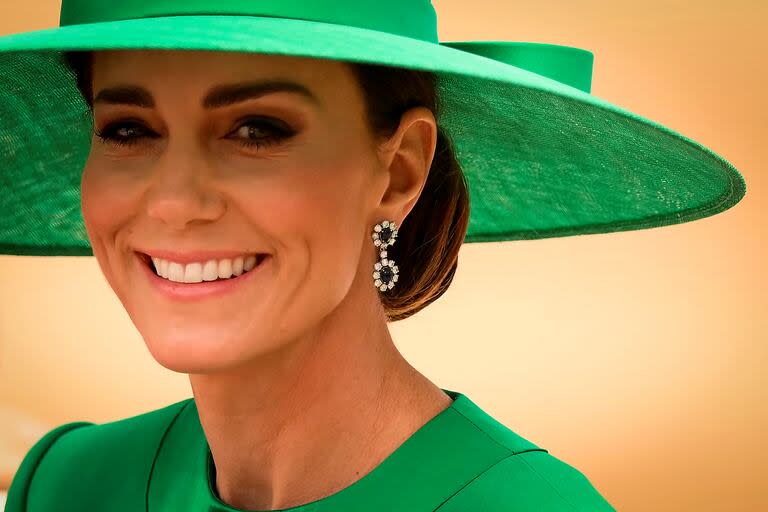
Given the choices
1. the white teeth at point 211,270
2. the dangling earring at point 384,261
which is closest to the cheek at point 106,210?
the white teeth at point 211,270

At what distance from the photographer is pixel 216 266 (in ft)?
4.08

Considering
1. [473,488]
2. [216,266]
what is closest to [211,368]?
[216,266]

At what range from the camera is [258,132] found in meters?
1.24

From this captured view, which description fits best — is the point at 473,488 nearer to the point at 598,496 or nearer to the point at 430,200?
the point at 598,496

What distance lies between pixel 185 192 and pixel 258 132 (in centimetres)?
10

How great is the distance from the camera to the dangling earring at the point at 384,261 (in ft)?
4.54

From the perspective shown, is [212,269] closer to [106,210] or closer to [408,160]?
[106,210]

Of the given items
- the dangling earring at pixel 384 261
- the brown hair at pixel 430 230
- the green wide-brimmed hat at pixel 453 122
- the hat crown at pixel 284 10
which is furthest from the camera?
the brown hair at pixel 430 230

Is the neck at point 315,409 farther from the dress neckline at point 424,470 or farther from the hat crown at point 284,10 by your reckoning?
the hat crown at point 284,10

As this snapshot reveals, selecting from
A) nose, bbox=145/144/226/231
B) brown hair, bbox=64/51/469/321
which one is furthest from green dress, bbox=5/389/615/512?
nose, bbox=145/144/226/231

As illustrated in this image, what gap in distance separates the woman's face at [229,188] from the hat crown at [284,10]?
0.17ft

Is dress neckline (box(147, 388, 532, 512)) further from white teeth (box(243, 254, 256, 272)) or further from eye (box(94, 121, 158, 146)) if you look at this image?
eye (box(94, 121, 158, 146))

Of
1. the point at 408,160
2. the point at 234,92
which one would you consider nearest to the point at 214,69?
the point at 234,92

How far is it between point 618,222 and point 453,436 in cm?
41
